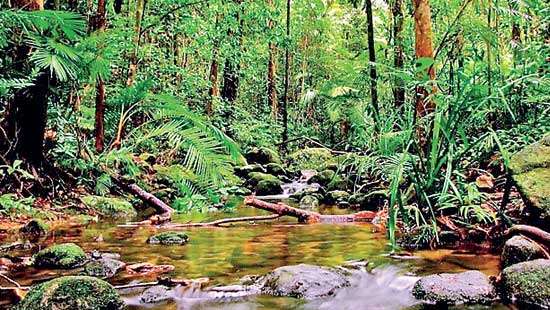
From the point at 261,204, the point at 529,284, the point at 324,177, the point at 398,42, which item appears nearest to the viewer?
the point at 529,284

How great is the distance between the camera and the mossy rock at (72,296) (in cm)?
269

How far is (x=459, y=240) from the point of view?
15.1ft

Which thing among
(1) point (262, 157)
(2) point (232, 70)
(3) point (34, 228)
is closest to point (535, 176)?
(3) point (34, 228)

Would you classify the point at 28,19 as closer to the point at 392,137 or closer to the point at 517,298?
→ the point at 392,137

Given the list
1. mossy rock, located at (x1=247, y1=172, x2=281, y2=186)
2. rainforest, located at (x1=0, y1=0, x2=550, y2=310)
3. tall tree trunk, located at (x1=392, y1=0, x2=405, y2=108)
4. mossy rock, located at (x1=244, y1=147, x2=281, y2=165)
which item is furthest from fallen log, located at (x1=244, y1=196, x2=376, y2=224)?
mossy rock, located at (x1=244, y1=147, x2=281, y2=165)

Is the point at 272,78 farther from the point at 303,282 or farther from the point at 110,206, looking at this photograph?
the point at 303,282

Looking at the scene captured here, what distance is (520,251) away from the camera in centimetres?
346

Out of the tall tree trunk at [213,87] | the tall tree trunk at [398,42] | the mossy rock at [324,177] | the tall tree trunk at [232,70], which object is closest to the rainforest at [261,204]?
the mossy rock at [324,177]

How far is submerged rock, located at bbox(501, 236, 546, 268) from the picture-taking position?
134 inches

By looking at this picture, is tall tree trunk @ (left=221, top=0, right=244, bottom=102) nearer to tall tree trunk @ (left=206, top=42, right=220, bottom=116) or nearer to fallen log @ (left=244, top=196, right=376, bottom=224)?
tall tree trunk @ (left=206, top=42, right=220, bottom=116)

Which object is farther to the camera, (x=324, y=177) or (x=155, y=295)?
(x=324, y=177)

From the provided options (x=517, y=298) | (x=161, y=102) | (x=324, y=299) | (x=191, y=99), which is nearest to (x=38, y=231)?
(x=161, y=102)

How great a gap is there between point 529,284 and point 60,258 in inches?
127

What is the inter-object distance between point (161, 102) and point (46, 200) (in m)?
2.99
